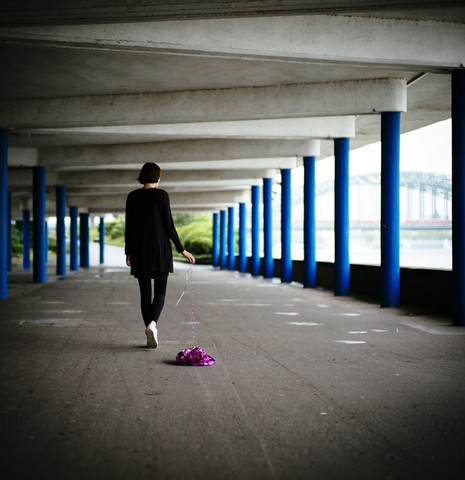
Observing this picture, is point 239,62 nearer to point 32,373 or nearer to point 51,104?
point 51,104

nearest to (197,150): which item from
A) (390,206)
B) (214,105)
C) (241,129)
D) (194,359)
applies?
(241,129)

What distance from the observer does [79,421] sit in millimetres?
4395

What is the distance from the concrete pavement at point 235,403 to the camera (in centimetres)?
354

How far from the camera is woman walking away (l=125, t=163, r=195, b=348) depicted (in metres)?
7.41

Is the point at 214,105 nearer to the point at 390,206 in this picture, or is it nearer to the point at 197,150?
the point at 390,206

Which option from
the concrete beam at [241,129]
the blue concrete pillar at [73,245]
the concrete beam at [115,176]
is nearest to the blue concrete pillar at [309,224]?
the concrete beam at [241,129]

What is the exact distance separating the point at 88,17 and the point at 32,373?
15.4 ft

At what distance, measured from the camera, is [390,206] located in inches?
549

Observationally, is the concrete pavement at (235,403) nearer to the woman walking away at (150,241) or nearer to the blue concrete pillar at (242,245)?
the woman walking away at (150,241)

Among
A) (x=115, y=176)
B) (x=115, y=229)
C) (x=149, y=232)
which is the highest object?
(x=115, y=176)

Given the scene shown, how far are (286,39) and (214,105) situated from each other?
188 inches

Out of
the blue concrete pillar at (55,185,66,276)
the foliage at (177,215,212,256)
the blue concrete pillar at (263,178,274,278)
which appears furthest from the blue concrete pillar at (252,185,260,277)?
the foliage at (177,215,212,256)

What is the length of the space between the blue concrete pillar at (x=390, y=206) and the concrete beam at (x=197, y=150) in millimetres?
7378

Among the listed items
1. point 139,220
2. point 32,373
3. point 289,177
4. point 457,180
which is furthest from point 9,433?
point 289,177
